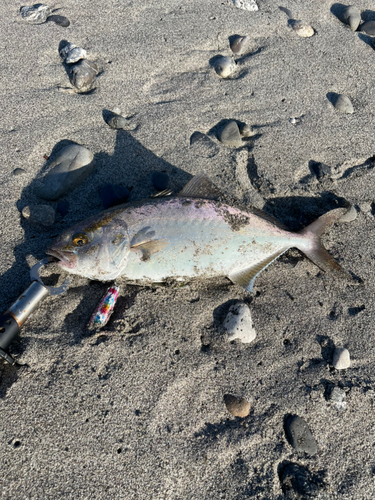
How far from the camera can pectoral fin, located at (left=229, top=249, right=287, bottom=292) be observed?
257 cm

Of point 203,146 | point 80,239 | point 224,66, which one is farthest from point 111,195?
point 224,66

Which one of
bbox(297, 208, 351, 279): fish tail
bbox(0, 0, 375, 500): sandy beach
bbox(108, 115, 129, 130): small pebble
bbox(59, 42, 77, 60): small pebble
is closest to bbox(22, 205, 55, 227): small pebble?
bbox(0, 0, 375, 500): sandy beach

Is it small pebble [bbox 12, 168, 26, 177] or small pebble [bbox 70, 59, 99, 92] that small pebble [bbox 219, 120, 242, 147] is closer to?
small pebble [bbox 70, 59, 99, 92]

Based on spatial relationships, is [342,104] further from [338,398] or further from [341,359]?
[338,398]

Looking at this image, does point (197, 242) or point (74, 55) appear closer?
point (197, 242)

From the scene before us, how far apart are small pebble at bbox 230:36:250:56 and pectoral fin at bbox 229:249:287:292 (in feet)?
8.64

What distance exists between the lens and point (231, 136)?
3197 mm

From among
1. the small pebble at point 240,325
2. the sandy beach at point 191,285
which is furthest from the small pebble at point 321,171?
the small pebble at point 240,325

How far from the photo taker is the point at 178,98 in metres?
3.45

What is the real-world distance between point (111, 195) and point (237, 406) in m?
1.94

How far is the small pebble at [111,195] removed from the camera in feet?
9.29

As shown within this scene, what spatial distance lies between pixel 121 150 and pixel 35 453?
250 centimetres

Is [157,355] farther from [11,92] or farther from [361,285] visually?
[11,92]

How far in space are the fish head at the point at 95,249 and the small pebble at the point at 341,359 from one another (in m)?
1.75
